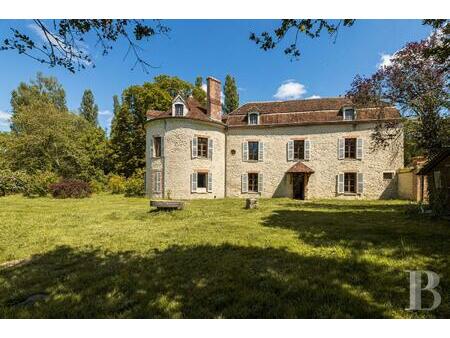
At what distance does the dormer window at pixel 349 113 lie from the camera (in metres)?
18.8

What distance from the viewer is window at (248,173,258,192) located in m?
20.7

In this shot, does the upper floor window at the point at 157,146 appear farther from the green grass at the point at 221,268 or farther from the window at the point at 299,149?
the green grass at the point at 221,268

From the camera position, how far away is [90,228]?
845 cm

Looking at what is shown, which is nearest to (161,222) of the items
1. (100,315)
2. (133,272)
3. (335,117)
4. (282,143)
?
(133,272)

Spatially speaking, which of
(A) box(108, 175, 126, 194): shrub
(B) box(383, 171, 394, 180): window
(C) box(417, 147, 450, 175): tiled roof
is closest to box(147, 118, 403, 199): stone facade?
(B) box(383, 171, 394, 180): window

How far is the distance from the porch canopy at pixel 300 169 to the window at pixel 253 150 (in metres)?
2.80

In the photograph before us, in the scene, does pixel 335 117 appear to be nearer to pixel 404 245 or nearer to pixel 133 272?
pixel 404 245

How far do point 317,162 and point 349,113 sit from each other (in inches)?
159

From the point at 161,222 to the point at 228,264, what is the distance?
16.5ft

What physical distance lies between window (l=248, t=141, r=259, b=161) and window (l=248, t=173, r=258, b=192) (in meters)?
1.26

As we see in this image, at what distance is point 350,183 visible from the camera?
63.1 ft

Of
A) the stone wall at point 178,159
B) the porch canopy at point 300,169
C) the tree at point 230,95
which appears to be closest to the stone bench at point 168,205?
the stone wall at point 178,159

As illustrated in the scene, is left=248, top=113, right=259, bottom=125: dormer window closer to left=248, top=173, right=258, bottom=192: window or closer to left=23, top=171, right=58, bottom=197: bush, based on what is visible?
left=248, top=173, right=258, bottom=192: window

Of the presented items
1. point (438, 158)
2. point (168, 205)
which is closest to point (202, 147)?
point (168, 205)
